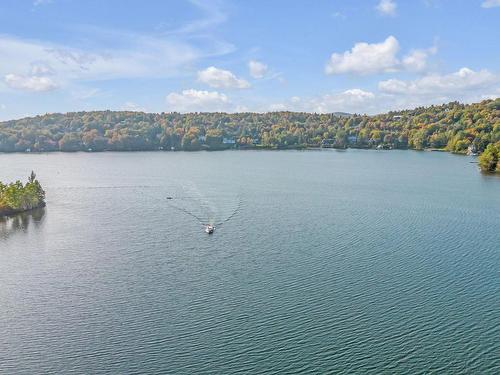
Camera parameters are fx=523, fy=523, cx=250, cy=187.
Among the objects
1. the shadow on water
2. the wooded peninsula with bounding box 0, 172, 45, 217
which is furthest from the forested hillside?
the shadow on water

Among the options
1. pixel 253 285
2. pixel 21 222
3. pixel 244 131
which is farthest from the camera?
pixel 244 131

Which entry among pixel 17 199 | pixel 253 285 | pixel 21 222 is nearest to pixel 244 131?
pixel 17 199

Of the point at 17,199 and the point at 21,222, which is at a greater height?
the point at 17,199

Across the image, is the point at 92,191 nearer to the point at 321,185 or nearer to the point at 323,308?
the point at 321,185

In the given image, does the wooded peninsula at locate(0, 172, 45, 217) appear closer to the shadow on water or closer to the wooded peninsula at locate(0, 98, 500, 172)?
the shadow on water

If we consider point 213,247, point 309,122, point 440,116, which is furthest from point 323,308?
point 309,122

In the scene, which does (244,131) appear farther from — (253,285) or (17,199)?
(253,285)

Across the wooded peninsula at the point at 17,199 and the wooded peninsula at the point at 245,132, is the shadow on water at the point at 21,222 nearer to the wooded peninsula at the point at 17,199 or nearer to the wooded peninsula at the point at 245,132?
the wooded peninsula at the point at 17,199
